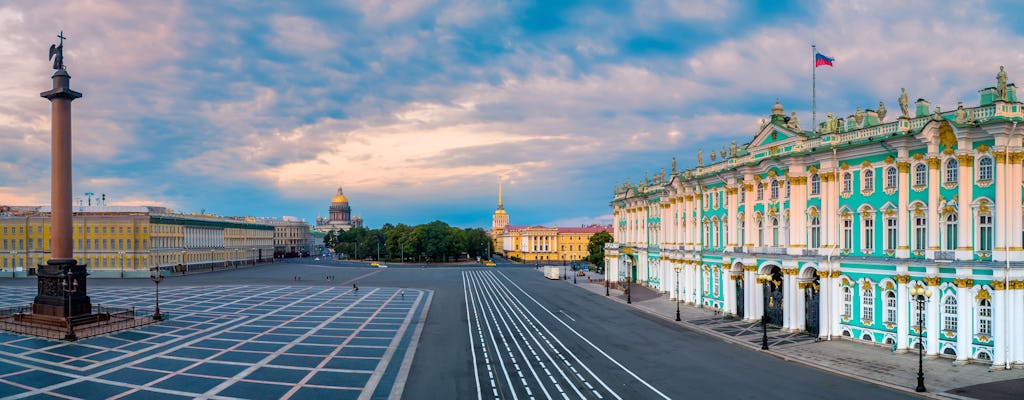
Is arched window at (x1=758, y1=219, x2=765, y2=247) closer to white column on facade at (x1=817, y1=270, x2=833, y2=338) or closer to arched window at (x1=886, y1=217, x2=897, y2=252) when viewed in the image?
white column on facade at (x1=817, y1=270, x2=833, y2=338)

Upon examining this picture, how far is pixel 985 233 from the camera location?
31031 mm

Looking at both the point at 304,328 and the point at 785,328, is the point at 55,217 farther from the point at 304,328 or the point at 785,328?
the point at 785,328

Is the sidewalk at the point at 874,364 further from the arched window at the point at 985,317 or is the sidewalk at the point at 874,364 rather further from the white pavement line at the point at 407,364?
the white pavement line at the point at 407,364

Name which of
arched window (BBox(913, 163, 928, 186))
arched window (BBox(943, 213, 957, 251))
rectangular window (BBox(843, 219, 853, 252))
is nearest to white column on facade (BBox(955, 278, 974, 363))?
arched window (BBox(943, 213, 957, 251))

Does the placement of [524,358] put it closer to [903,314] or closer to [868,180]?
[903,314]

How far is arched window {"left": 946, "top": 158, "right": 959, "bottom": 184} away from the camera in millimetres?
31972

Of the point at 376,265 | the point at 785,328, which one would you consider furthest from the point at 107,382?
the point at 376,265

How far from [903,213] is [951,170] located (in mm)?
3449

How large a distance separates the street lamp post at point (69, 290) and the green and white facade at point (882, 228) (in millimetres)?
46748

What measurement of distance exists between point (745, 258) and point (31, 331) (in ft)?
170

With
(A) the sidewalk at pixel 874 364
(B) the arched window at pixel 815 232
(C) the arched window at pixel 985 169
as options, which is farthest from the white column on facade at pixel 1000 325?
(B) the arched window at pixel 815 232

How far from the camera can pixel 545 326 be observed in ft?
157

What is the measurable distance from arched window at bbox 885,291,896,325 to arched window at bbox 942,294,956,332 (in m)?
2.99

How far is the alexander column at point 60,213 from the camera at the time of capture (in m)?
47.4
